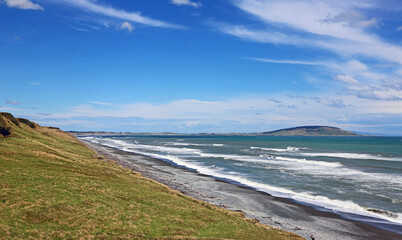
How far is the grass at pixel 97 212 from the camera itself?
691 inches

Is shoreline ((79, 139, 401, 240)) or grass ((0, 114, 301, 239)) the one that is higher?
grass ((0, 114, 301, 239))

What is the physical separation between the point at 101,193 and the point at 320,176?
1614 inches

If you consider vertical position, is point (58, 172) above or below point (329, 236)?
above

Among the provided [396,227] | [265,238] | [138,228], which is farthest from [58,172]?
[396,227]

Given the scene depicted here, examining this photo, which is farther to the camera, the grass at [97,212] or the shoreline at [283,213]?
the shoreline at [283,213]

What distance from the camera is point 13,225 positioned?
16922 millimetres

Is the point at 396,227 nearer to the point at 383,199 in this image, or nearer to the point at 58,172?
the point at 383,199

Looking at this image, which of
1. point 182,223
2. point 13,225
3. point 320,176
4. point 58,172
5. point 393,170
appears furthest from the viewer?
point 393,170

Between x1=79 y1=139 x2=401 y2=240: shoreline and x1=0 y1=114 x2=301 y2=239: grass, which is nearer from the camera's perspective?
x1=0 y1=114 x2=301 y2=239: grass

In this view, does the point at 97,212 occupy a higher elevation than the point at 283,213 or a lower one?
higher

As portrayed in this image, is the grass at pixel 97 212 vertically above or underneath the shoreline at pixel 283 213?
above

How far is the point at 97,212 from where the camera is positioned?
805 inches

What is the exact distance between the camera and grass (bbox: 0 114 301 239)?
17.5m

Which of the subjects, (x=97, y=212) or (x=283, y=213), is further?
(x=283, y=213)
